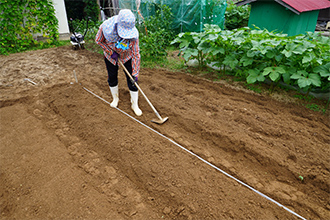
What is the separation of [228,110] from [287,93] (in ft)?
4.51

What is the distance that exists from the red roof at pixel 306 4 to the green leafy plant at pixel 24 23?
683cm

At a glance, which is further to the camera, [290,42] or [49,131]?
[290,42]

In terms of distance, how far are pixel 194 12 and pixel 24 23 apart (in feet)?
17.7

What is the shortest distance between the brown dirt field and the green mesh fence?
12.2 feet

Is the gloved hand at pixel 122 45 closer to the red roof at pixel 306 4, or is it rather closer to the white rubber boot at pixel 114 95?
the white rubber boot at pixel 114 95

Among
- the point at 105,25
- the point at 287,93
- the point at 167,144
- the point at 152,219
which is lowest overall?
the point at 152,219

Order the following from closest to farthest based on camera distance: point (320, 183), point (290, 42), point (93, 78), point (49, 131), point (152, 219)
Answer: point (152, 219)
point (320, 183)
point (49, 131)
point (290, 42)
point (93, 78)

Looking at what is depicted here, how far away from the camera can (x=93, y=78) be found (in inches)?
193

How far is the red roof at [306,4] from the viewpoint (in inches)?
187

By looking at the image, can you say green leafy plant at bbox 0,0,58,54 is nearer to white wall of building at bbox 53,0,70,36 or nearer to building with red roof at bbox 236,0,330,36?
white wall of building at bbox 53,0,70,36

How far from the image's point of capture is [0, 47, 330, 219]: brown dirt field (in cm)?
209

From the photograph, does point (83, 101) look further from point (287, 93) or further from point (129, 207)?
point (287, 93)

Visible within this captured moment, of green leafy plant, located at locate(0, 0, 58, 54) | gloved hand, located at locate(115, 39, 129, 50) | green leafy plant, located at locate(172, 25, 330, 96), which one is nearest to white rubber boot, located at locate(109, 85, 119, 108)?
gloved hand, located at locate(115, 39, 129, 50)

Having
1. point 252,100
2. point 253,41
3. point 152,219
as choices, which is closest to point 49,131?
point 152,219
